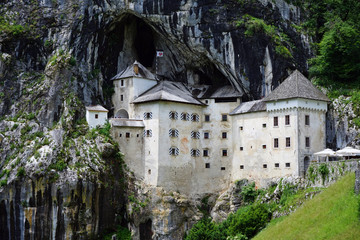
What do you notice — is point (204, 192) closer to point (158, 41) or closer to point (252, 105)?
point (252, 105)

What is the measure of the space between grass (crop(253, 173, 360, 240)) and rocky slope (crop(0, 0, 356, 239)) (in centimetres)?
2248

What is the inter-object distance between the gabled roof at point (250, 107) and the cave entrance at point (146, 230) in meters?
18.3

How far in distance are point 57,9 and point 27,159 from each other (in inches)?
880

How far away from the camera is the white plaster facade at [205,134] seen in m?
68.9

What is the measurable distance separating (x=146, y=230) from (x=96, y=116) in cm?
1620

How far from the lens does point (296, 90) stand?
2699 inches

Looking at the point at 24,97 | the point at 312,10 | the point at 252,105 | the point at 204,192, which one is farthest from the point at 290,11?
the point at 24,97

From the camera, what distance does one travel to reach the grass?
44.7 metres

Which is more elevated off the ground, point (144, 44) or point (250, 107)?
point (144, 44)

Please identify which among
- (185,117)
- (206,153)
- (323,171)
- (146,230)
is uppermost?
(185,117)

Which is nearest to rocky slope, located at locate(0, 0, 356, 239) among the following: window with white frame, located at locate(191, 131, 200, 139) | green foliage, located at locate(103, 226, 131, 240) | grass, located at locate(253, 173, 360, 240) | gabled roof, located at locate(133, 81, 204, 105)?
green foliage, located at locate(103, 226, 131, 240)

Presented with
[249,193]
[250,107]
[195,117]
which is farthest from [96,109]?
[249,193]

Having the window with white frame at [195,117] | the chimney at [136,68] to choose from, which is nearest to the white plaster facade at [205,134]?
the window with white frame at [195,117]

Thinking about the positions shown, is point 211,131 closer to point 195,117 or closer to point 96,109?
point 195,117
